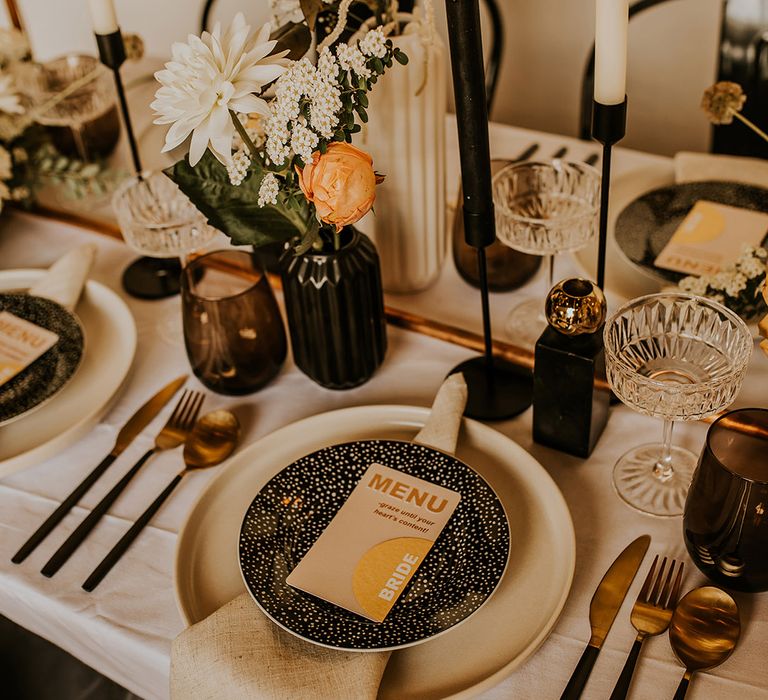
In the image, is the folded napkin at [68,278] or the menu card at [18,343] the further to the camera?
the folded napkin at [68,278]

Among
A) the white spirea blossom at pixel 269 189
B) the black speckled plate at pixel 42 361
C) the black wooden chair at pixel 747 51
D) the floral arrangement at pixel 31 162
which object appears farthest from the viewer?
the black wooden chair at pixel 747 51

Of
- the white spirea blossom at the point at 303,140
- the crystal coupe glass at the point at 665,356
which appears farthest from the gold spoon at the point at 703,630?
the white spirea blossom at the point at 303,140

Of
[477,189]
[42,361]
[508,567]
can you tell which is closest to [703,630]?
[508,567]

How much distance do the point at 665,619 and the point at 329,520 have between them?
31 centimetres

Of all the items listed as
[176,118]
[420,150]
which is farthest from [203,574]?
[420,150]

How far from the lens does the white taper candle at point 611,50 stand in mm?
732

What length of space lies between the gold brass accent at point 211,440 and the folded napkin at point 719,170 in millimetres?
683

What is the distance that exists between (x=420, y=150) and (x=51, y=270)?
1.74 ft

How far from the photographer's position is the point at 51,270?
3.82ft

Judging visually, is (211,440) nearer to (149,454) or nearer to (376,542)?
(149,454)

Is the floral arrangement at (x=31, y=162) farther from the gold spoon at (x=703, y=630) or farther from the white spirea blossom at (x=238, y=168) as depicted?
the gold spoon at (x=703, y=630)

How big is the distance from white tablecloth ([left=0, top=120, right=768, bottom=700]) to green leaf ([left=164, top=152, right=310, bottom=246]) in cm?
21

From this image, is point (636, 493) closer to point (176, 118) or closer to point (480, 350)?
point (480, 350)

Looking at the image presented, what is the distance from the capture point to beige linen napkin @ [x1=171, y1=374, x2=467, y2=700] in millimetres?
683
